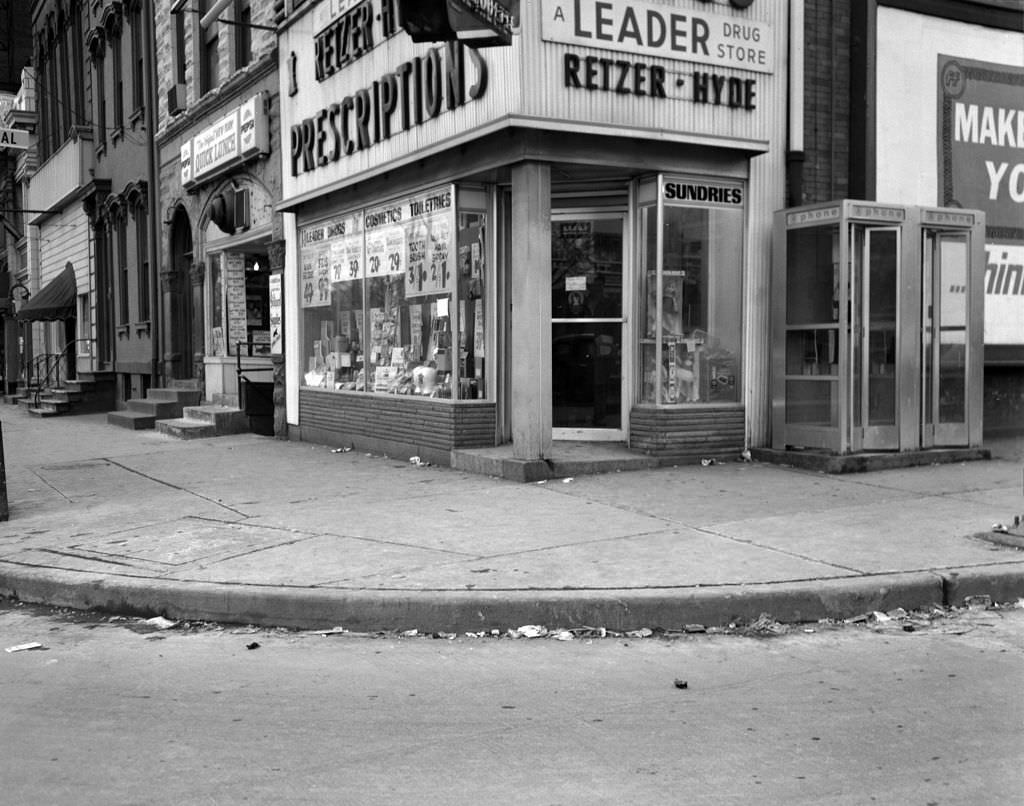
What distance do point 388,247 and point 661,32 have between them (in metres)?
4.46

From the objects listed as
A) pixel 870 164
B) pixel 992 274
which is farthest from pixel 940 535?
pixel 992 274

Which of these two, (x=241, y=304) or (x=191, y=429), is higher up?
(x=241, y=304)

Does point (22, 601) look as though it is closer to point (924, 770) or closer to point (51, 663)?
point (51, 663)

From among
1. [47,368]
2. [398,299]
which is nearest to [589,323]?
[398,299]

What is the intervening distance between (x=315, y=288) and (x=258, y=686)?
10.9 metres

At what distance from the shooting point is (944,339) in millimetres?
11305

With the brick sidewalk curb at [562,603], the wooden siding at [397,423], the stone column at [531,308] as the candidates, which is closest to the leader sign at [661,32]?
the stone column at [531,308]

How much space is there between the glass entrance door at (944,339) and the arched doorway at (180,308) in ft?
48.3

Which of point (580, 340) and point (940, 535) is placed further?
point (580, 340)

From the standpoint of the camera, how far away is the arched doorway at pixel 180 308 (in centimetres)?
2111

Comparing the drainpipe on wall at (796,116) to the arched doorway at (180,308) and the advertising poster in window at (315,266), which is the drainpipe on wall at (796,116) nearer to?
the advertising poster in window at (315,266)

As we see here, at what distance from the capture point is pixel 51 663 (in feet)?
18.2

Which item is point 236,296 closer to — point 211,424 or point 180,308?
point 211,424

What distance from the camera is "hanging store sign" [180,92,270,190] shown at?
53.1 feet
